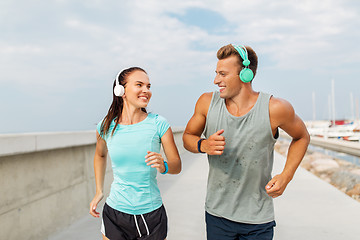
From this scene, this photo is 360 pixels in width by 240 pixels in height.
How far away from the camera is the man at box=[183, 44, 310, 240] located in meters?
2.12

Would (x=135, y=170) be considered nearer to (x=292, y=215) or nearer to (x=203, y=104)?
(x=203, y=104)

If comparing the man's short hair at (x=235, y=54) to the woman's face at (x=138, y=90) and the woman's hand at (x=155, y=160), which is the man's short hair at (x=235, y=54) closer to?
the woman's face at (x=138, y=90)

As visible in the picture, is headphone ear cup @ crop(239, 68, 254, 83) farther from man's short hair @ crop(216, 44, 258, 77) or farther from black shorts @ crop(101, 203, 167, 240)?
black shorts @ crop(101, 203, 167, 240)

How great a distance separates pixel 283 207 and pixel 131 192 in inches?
152

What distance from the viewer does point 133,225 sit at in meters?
1.99

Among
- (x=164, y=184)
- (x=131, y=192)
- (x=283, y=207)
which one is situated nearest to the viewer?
(x=131, y=192)

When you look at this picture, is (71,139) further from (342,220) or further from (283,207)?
(342,220)

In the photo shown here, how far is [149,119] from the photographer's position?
2.10 m

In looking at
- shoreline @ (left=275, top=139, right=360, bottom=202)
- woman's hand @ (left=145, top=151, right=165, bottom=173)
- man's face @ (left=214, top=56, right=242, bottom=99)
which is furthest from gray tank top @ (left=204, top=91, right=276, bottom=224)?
shoreline @ (left=275, top=139, right=360, bottom=202)

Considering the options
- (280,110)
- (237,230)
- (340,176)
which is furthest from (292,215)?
(340,176)

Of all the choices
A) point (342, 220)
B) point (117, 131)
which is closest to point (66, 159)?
point (117, 131)

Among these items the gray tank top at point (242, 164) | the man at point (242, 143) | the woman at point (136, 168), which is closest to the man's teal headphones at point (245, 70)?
the man at point (242, 143)

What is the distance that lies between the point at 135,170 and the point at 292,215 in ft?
11.7

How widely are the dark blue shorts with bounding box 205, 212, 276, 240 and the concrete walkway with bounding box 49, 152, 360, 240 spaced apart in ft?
5.97
